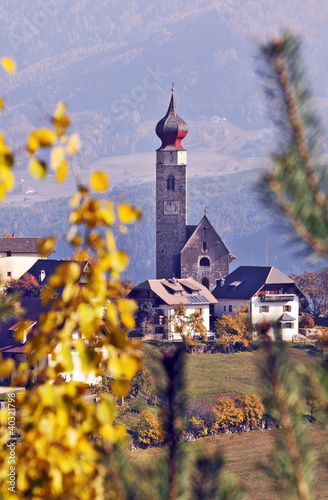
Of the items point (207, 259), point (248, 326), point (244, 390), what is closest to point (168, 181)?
point (207, 259)

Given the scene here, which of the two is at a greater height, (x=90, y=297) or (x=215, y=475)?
(x=90, y=297)

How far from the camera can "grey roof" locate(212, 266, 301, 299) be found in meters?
63.7

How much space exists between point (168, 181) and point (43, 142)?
227 ft

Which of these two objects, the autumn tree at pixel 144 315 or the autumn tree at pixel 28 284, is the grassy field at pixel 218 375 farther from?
the autumn tree at pixel 28 284

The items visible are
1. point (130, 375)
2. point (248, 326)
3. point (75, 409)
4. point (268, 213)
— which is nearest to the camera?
point (130, 375)

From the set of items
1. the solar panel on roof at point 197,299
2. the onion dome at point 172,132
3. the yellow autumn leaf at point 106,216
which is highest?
the onion dome at point 172,132

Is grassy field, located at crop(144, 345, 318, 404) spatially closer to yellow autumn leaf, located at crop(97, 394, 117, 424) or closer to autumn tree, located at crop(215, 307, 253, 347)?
autumn tree, located at crop(215, 307, 253, 347)

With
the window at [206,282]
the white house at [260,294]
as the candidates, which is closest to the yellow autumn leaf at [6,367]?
the white house at [260,294]

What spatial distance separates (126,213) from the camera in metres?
2.93

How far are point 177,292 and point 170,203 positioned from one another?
40.4ft

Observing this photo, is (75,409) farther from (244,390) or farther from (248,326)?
(244,390)

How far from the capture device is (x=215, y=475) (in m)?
3.64

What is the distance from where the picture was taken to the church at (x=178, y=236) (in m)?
69.5

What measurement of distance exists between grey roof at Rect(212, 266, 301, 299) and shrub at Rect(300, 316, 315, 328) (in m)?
1.95
